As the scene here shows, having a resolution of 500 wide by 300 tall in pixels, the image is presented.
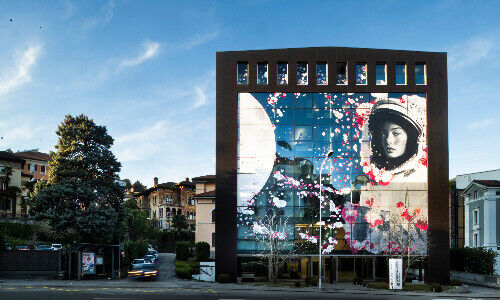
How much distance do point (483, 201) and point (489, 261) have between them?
10564 millimetres

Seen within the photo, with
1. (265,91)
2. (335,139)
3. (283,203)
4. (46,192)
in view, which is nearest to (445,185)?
(335,139)

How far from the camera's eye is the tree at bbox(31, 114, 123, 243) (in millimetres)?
49344

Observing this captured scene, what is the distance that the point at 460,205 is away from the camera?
73.1 m

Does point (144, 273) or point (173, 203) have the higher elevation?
point (173, 203)

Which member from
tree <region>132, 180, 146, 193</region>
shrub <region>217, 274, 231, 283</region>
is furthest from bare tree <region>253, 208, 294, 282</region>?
tree <region>132, 180, 146, 193</region>

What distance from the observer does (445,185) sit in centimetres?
4775

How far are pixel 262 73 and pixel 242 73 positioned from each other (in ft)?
6.29

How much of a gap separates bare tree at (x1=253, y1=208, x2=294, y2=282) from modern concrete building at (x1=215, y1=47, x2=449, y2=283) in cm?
9

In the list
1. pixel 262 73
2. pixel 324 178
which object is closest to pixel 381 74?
pixel 262 73

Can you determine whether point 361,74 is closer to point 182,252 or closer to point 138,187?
point 182,252

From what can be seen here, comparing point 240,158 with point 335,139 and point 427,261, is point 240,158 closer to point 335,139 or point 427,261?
point 335,139

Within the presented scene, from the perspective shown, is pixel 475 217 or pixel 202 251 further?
pixel 475 217

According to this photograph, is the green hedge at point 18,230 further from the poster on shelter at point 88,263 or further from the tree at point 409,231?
the tree at point 409,231

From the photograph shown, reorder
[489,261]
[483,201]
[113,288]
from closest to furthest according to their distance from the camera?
[113,288] < [489,261] < [483,201]
